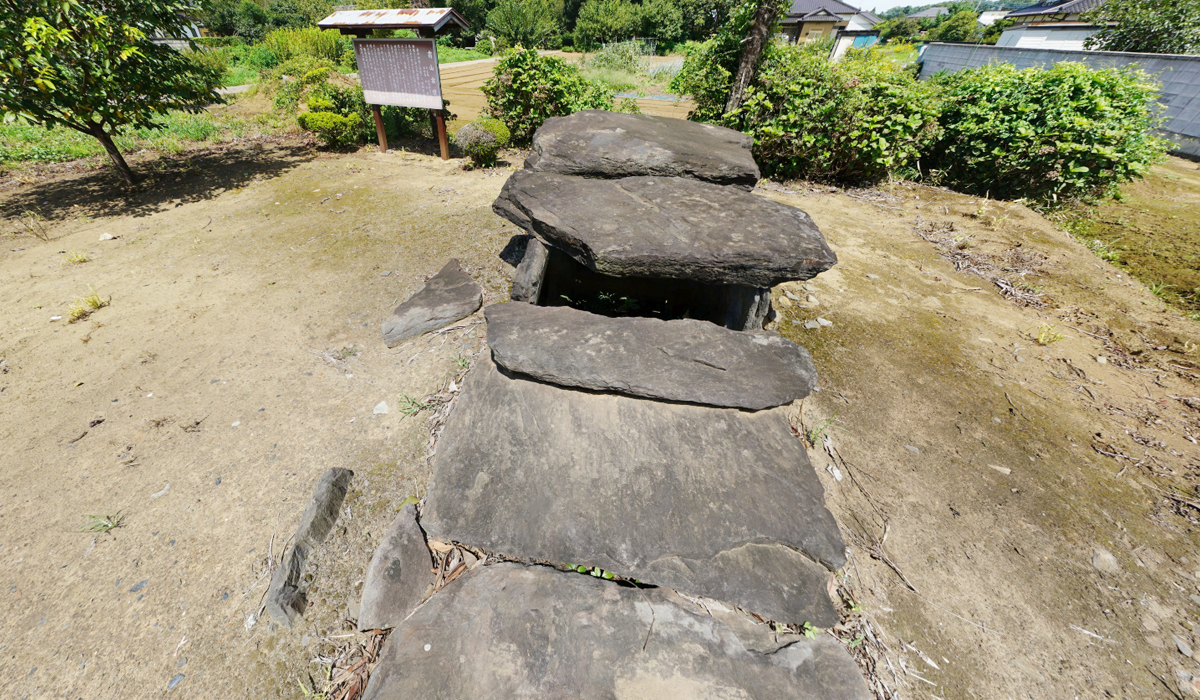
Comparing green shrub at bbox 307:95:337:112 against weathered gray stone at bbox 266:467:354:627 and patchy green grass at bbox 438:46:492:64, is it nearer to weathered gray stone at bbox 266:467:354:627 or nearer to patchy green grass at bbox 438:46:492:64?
weathered gray stone at bbox 266:467:354:627

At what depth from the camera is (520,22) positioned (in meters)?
32.3

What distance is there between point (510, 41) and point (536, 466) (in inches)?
1517

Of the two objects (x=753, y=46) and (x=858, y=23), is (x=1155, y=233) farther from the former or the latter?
(x=858, y=23)

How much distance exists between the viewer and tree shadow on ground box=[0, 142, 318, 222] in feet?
20.9

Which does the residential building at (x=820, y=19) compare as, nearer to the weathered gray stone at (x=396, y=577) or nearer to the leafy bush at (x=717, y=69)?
the leafy bush at (x=717, y=69)

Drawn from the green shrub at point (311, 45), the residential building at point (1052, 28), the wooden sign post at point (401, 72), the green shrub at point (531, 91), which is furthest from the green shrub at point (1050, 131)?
the green shrub at point (311, 45)

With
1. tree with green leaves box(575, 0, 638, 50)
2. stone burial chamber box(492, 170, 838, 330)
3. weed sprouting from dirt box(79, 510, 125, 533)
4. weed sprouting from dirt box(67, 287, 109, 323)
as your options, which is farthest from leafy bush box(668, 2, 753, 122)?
tree with green leaves box(575, 0, 638, 50)

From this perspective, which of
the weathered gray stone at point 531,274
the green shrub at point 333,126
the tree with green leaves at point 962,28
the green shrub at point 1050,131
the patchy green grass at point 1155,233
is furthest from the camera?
the tree with green leaves at point 962,28

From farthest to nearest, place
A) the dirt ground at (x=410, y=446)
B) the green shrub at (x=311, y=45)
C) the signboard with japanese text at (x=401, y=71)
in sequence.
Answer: the green shrub at (x=311, y=45)
the signboard with japanese text at (x=401, y=71)
the dirt ground at (x=410, y=446)

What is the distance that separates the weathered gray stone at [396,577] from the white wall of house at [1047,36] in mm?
34333

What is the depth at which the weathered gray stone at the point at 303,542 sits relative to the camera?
2.17 metres

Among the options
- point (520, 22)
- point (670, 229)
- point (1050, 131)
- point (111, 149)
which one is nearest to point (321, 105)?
point (111, 149)

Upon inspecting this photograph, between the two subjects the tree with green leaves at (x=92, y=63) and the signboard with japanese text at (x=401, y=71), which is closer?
the tree with green leaves at (x=92, y=63)

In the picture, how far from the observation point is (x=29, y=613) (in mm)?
2186
